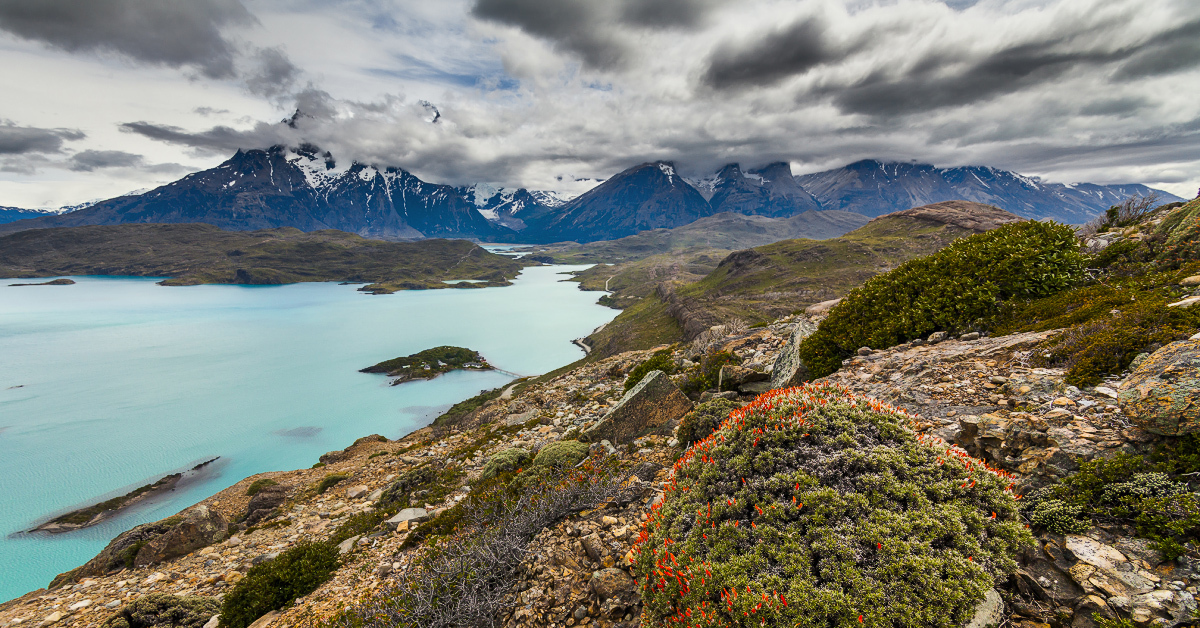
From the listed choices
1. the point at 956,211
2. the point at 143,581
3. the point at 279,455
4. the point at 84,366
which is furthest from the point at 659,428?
the point at 956,211

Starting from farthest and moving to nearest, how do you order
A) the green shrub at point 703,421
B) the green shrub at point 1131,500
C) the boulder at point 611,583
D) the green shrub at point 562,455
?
1. the green shrub at point 562,455
2. the green shrub at point 703,421
3. the boulder at point 611,583
4. the green shrub at point 1131,500

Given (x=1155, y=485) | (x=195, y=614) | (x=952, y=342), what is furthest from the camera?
(x=952, y=342)

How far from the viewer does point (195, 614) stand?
28.2 feet

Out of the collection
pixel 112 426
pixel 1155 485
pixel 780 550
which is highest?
pixel 1155 485

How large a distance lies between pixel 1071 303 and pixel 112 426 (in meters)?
101

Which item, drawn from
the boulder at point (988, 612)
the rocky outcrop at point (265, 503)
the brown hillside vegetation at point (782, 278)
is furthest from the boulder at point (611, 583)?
the brown hillside vegetation at point (782, 278)

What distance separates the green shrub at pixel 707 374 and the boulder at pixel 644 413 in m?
2.26

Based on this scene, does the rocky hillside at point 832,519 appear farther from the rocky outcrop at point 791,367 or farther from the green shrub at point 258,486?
the green shrub at point 258,486

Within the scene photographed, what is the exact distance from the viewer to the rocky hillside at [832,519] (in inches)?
154

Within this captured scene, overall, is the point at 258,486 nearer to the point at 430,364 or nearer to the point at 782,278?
the point at 430,364

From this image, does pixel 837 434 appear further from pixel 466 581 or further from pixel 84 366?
pixel 84 366

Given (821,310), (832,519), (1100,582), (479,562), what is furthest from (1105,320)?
(821,310)

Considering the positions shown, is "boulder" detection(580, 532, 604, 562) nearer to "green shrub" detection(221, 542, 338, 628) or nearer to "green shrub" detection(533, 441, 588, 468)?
"green shrub" detection(533, 441, 588, 468)

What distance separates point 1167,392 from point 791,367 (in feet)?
24.2
